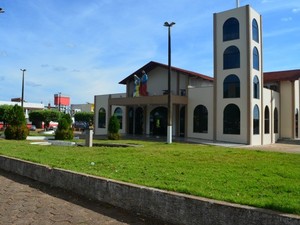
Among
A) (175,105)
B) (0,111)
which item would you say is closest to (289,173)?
(175,105)

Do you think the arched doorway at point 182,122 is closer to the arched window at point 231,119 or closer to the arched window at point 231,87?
the arched window at point 231,119

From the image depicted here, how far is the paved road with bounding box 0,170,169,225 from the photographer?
5582 mm

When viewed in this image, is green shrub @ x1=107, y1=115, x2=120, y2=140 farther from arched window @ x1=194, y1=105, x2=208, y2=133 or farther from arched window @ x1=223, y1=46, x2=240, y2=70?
arched window @ x1=223, y1=46, x2=240, y2=70

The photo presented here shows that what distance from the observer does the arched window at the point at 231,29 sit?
26.3 metres

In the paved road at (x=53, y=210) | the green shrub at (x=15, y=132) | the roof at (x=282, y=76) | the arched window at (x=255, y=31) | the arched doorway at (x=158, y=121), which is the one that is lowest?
the paved road at (x=53, y=210)

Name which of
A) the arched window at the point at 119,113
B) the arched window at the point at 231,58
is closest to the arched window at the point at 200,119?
the arched window at the point at 231,58

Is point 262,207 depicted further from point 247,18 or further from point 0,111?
point 0,111

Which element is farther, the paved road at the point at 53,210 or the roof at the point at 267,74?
the roof at the point at 267,74

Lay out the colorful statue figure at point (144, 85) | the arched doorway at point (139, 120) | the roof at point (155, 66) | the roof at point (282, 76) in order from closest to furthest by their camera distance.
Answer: the roof at point (155, 66) < the roof at point (282, 76) < the colorful statue figure at point (144, 85) < the arched doorway at point (139, 120)

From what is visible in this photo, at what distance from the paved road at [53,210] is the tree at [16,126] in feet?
52.8

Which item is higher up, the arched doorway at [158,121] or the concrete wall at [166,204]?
the arched doorway at [158,121]

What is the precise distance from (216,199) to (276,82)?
29.5 m

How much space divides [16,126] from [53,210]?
741 inches

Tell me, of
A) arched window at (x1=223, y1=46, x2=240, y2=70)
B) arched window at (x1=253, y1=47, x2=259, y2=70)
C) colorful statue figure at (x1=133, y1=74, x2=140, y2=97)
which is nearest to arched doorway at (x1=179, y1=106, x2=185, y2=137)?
colorful statue figure at (x1=133, y1=74, x2=140, y2=97)
